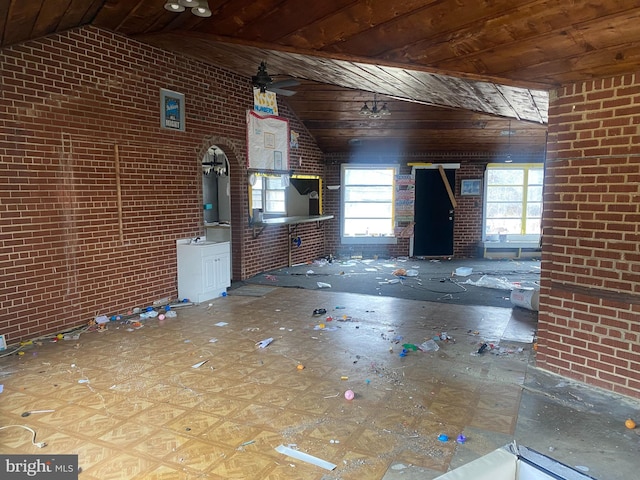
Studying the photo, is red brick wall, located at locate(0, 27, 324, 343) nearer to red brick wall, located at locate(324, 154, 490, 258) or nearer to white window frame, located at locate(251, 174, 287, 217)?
white window frame, located at locate(251, 174, 287, 217)

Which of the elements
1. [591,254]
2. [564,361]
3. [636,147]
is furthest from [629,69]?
[564,361]

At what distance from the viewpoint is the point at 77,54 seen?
4781 millimetres

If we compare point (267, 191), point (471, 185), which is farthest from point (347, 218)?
point (471, 185)

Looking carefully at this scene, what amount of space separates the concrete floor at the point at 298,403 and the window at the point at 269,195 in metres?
3.52

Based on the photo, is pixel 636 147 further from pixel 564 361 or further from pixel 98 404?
pixel 98 404

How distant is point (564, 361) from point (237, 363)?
2.72 m

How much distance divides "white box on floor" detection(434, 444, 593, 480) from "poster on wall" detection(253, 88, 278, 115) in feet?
22.3

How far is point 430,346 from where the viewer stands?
4.36 meters

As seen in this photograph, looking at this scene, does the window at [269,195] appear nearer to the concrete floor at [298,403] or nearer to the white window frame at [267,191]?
the white window frame at [267,191]

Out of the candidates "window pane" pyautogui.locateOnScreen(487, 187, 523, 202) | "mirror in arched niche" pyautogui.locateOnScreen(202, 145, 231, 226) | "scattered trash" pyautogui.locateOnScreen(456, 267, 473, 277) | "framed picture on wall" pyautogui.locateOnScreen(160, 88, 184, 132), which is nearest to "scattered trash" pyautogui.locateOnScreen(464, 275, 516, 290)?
"scattered trash" pyautogui.locateOnScreen(456, 267, 473, 277)

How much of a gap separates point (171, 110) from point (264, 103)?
2.03m

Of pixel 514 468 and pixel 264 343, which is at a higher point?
pixel 514 468

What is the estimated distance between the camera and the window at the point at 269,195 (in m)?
8.09

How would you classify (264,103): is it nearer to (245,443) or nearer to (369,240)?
(369,240)
